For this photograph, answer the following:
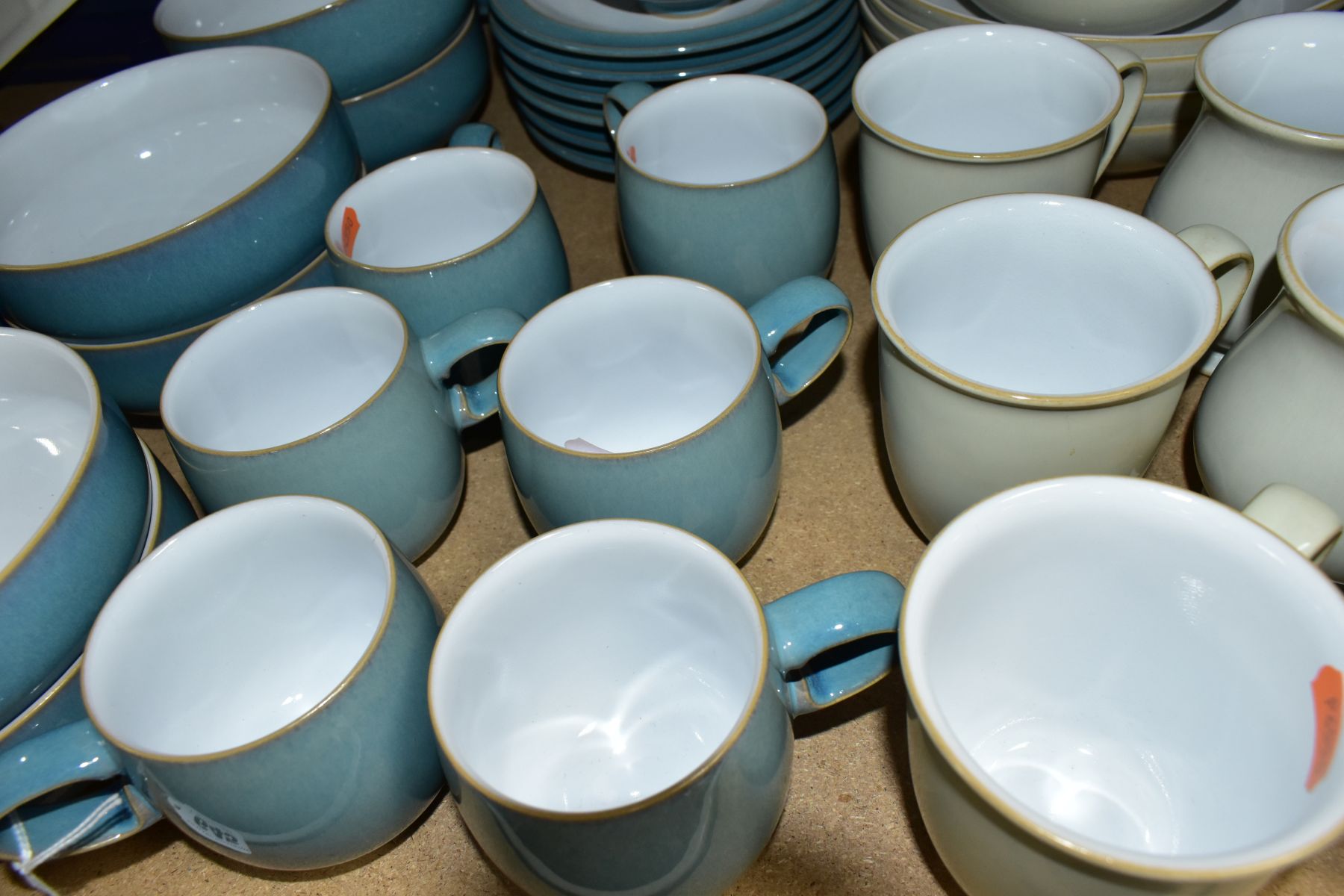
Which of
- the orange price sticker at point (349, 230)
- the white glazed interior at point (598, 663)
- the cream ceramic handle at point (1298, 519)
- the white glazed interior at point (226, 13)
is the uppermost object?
the white glazed interior at point (226, 13)

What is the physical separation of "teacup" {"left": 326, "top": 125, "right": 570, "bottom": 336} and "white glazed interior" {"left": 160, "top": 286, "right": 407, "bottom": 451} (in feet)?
0.08

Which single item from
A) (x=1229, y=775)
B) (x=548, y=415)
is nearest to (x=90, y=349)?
(x=548, y=415)

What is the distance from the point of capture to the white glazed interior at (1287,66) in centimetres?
64

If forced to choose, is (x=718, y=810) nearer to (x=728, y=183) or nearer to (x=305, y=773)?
(x=305, y=773)

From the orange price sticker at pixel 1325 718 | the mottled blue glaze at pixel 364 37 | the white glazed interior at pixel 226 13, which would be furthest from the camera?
the white glazed interior at pixel 226 13

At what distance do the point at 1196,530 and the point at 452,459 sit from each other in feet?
1.30

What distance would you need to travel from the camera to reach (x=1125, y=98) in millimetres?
664

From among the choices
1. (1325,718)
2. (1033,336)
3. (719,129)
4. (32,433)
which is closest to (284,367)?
(32,433)

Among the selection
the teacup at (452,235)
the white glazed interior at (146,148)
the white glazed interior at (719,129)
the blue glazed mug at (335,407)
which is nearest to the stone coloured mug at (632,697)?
the blue glazed mug at (335,407)

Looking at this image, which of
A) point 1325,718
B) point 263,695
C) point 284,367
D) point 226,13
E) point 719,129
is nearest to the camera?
point 1325,718

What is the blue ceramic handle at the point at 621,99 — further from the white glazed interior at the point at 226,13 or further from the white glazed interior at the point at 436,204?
the white glazed interior at the point at 226,13

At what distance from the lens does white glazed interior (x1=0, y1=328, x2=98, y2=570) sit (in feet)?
1.95

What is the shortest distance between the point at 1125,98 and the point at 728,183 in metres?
0.27

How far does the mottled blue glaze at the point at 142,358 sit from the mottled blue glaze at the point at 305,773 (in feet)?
0.88
